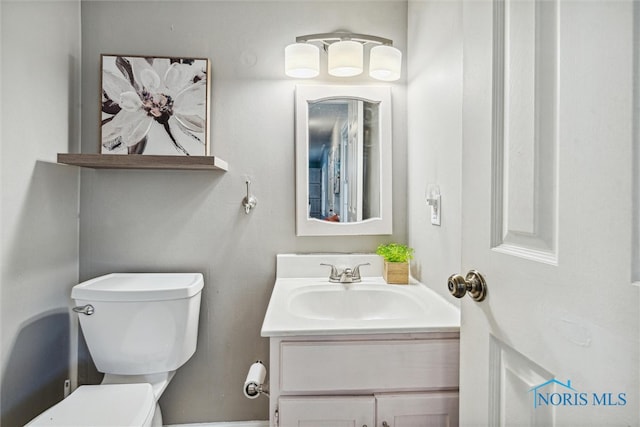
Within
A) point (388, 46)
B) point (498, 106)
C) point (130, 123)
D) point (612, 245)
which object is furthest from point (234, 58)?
point (612, 245)

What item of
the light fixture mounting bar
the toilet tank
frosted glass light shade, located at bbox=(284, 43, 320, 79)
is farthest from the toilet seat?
the light fixture mounting bar

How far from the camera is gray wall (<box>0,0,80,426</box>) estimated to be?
50.2 inches

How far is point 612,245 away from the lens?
0.44 m

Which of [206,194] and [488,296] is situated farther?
[206,194]

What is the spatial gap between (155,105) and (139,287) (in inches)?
32.2

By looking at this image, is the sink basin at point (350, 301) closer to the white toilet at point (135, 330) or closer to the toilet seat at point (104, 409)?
the white toilet at point (135, 330)

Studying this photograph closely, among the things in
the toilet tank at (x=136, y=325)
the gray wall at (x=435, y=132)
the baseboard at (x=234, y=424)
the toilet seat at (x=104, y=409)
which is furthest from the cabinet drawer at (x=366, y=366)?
the baseboard at (x=234, y=424)

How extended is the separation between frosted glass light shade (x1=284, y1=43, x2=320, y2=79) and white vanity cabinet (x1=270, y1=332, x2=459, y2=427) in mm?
1157

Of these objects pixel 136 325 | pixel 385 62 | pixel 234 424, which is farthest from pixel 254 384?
pixel 385 62

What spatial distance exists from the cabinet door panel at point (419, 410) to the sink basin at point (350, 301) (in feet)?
1.35

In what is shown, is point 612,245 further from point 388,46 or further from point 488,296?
point 388,46

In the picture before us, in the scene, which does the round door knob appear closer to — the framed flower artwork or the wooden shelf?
the wooden shelf

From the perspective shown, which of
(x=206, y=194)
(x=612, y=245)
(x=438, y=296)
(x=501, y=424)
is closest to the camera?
(x=612, y=245)

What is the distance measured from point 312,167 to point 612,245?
1362 millimetres
